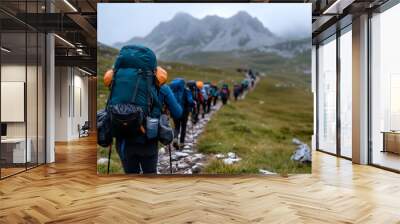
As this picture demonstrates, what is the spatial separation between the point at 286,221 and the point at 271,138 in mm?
2626

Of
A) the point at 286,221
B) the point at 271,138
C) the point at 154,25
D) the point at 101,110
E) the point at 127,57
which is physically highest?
the point at 154,25

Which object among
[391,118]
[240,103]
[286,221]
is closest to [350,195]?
[286,221]

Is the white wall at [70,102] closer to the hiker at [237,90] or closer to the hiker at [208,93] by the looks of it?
the hiker at [208,93]

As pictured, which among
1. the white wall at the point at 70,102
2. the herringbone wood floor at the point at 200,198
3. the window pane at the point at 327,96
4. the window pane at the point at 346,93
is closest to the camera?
the herringbone wood floor at the point at 200,198

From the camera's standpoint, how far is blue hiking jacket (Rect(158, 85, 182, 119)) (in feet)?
20.5

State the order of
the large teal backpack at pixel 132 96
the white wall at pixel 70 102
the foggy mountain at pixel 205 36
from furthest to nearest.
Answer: the white wall at pixel 70 102
the foggy mountain at pixel 205 36
the large teal backpack at pixel 132 96

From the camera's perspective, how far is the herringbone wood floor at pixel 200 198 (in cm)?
409

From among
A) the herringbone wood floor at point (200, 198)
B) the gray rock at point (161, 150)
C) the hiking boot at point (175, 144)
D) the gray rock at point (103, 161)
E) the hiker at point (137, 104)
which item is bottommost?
the herringbone wood floor at point (200, 198)

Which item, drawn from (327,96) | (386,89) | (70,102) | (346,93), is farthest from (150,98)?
(70,102)

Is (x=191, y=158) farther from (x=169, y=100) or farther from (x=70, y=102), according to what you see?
(x=70, y=102)

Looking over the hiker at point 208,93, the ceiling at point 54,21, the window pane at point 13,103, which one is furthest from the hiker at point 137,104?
the ceiling at point 54,21

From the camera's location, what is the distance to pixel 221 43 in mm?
6605

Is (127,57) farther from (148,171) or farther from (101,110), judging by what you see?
(148,171)

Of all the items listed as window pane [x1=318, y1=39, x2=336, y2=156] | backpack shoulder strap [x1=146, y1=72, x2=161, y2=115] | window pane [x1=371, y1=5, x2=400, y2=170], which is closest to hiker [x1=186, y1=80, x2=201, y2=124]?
backpack shoulder strap [x1=146, y1=72, x2=161, y2=115]
